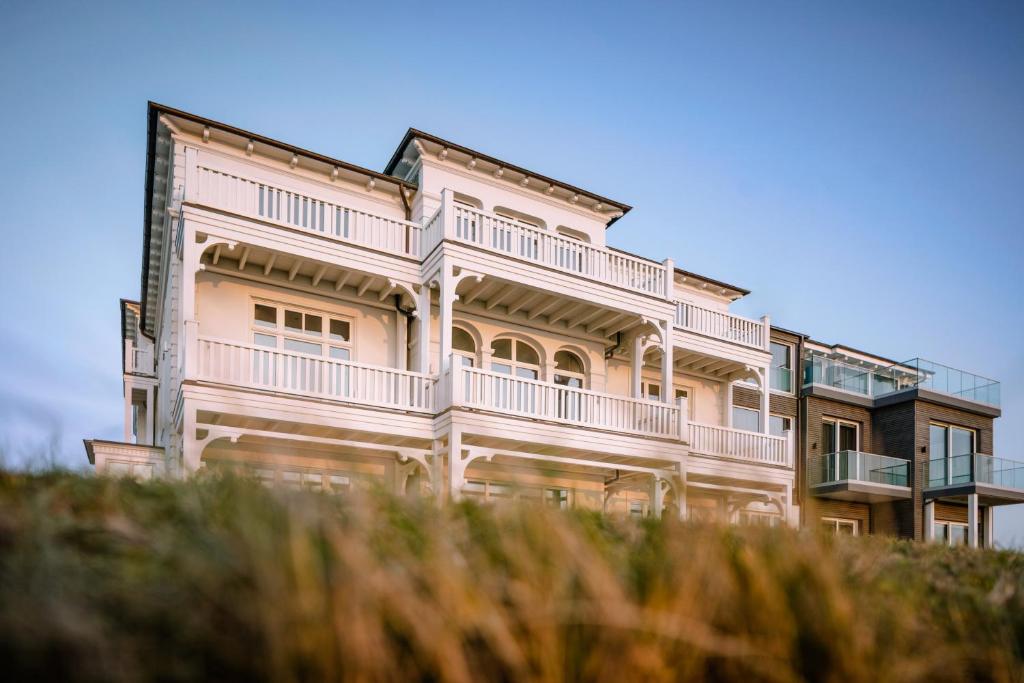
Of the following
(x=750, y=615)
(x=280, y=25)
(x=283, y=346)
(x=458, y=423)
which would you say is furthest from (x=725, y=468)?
(x=750, y=615)

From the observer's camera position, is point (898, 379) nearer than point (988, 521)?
No

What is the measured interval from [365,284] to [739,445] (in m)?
9.91

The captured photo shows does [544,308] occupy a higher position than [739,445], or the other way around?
[544,308]

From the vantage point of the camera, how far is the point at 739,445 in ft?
62.0

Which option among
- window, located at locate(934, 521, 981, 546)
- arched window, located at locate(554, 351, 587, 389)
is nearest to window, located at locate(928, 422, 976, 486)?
window, located at locate(934, 521, 981, 546)

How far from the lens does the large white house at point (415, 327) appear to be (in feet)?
44.2

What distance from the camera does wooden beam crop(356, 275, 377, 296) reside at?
50.5 feet

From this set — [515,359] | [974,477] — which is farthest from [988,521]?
[515,359]

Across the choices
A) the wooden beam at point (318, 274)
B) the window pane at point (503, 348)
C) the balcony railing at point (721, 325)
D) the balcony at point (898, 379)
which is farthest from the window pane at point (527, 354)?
the balcony at point (898, 379)

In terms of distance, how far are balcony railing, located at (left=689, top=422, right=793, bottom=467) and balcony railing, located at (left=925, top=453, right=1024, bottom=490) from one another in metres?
9.06

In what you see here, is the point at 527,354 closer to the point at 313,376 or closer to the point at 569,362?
the point at 569,362

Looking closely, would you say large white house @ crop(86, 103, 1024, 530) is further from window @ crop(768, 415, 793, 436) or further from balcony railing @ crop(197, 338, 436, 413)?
window @ crop(768, 415, 793, 436)

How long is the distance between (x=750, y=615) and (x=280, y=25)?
47.9 feet

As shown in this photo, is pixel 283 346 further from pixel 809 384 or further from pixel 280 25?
pixel 809 384
